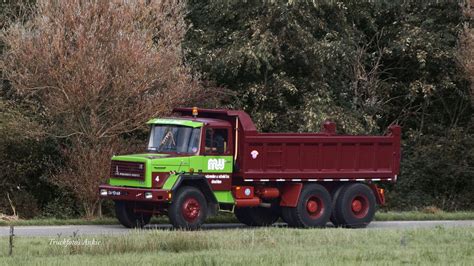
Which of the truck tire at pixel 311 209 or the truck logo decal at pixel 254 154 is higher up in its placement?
the truck logo decal at pixel 254 154

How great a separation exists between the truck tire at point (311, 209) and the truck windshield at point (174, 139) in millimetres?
2856

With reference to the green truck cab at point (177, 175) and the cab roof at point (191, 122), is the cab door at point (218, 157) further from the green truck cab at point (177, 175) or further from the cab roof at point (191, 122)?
the cab roof at point (191, 122)

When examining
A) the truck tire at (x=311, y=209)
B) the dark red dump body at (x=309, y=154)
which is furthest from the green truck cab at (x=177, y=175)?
the truck tire at (x=311, y=209)

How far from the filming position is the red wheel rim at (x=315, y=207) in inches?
1006

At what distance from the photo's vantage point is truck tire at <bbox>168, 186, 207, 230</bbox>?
2358 cm

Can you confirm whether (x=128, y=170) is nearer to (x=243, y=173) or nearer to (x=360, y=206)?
(x=243, y=173)

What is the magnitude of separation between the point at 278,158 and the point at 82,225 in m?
4.88

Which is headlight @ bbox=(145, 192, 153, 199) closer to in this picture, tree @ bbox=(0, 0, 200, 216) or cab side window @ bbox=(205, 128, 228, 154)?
cab side window @ bbox=(205, 128, 228, 154)

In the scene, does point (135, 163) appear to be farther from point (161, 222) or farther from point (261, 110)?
point (261, 110)

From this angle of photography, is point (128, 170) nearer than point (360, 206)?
Yes

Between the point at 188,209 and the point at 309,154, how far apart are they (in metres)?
3.37

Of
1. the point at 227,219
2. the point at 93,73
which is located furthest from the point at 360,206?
the point at 93,73

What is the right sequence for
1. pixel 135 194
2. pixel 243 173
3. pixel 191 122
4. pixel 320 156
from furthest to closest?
1. pixel 320 156
2. pixel 243 173
3. pixel 191 122
4. pixel 135 194

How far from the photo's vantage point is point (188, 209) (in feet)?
78.2
